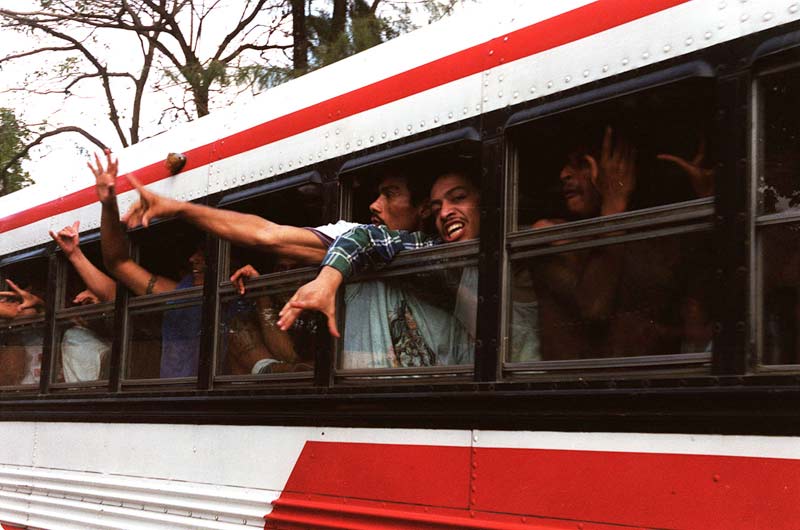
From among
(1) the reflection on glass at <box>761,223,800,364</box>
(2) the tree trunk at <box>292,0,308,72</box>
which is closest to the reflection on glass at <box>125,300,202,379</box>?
(1) the reflection on glass at <box>761,223,800,364</box>

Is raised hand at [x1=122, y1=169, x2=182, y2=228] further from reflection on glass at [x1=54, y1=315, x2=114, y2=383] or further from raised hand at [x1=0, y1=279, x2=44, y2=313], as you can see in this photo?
raised hand at [x1=0, y1=279, x2=44, y2=313]

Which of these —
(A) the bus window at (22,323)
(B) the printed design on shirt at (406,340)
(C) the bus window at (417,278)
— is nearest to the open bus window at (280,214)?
(C) the bus window at (417,278)

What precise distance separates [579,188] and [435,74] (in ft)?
2.60

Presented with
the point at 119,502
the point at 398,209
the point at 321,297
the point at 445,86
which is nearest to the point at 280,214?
the point at 398,209

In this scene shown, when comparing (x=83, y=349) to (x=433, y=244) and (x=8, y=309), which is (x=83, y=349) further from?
(x=433, y=244)

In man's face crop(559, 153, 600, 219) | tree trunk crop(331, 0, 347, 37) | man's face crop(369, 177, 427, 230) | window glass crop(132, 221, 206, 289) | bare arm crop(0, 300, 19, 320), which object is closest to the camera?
man's face crop(559, 153, 600, 219)

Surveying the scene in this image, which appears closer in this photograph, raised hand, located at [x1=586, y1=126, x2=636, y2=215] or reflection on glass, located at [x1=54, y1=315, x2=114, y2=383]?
raised hand, located at [x1=586, y1=126, x2=636, y2=215]

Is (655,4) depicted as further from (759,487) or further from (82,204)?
(82,204)

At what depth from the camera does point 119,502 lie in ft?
16.8

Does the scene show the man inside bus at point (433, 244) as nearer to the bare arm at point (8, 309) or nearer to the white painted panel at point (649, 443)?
the white painted panel at point (649, 443)

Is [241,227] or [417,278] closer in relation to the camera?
[417,278]

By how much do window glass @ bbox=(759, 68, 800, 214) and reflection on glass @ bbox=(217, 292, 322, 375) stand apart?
1.86 m

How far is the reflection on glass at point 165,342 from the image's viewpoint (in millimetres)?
4918

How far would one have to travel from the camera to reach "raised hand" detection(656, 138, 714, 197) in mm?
2891
